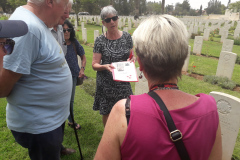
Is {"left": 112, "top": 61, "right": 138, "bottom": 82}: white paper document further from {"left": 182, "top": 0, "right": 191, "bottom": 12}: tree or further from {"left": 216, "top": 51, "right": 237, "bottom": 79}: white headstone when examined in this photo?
{"left": 182, "top": 0, "right": 191, "bottom": 12}: tree

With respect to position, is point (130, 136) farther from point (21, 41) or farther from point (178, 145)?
point (21, 41)

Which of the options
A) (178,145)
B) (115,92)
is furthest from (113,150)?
(115,92)

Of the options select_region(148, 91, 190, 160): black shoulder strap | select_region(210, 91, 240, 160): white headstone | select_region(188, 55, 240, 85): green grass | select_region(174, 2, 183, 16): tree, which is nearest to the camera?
select_region(148, 91, 190, 160): black shoulder strap

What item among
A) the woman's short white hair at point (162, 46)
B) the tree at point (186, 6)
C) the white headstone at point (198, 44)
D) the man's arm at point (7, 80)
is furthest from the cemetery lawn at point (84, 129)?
the tree at point (186, 6)

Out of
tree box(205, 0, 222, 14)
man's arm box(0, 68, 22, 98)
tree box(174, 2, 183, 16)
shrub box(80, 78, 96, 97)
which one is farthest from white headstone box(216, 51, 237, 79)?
tree box(205, 0, 222, 14)

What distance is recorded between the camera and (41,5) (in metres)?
1.41

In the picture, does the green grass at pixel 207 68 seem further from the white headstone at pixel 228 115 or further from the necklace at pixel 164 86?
the necklace at pixel 164 86

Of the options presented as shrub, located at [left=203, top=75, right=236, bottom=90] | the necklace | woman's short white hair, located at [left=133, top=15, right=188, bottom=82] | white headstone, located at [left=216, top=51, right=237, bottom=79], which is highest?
woman's short white hair, located at [left=133, top=15, right=188, bottom=82]

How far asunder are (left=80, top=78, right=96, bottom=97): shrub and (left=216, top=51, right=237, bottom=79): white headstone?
3990 mm

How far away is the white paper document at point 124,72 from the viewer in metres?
2.25

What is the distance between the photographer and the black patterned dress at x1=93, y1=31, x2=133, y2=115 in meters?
2.48

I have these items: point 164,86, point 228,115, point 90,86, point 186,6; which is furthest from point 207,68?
point 186,6

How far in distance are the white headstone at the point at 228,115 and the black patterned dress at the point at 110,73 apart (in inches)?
47.0

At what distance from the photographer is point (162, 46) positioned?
0.92 meters
